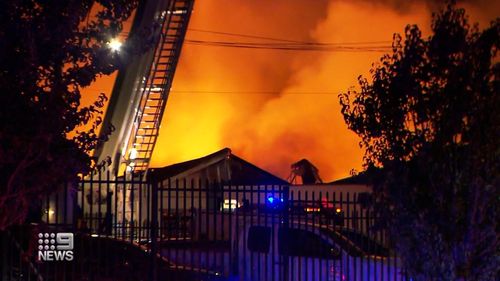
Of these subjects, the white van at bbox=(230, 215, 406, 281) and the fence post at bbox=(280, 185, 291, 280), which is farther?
the white van at bbox=(230, 215, 406, 281)

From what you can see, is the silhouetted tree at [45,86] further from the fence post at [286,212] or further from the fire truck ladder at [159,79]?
the fire truck ladder at [159,79]

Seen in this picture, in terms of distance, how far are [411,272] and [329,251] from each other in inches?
136

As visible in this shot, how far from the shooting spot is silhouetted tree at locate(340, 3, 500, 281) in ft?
22.1

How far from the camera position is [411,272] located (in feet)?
23.4


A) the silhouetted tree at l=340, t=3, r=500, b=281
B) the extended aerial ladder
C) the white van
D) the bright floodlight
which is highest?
the extended aerial ladder

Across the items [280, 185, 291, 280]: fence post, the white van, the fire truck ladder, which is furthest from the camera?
the fire truck ladder

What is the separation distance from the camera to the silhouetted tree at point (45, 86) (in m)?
7.00

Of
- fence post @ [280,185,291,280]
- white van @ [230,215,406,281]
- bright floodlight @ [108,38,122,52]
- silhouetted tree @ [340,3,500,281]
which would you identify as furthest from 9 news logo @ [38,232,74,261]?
silhouetted tree @ [340,3,500,281]

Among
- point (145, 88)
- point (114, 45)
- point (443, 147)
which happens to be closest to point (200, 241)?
point (114, 45)

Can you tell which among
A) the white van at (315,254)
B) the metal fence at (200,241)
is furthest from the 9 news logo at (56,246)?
the white van at (315,254)

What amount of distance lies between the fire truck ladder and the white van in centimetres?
834

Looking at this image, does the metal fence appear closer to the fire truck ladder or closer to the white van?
the white van

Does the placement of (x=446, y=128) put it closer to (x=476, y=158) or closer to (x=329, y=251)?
(x=476, y=158)

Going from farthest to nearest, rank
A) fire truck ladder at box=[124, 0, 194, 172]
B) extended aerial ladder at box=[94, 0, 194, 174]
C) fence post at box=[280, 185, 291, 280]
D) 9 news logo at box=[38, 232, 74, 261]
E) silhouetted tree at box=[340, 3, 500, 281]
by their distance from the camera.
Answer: fire truck ladder at box=[124, 0, 194, 172]
extended aerial ladder at box=[94, 0, 194, 174]
fence post at box=[280, 185, 291, 280]
9 news logo at box=[38, 232, 74, 261]
silhouetted tree at box=[340, 3, 500, 281]
